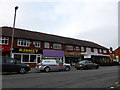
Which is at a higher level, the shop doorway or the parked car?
the shop doorway

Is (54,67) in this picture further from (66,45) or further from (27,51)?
(66,45)

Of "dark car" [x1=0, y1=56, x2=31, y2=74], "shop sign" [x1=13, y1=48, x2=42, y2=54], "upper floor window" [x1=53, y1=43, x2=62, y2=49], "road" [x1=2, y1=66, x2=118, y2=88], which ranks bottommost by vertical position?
"road" [x1=2, y1=66, x2=118, y2=88]

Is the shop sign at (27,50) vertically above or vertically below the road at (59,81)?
above

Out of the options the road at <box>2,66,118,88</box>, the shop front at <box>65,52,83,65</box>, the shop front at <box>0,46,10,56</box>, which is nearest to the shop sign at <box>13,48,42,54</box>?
the shop front at <box>0,46,10,56</box>

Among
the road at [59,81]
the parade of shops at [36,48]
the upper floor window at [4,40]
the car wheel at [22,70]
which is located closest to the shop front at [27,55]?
the parade of shops at [36,48]

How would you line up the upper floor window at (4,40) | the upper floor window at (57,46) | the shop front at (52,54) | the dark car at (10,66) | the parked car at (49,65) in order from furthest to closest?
1. the upper floor window at (57,46)
2. the shop front at (52,54)
3. the upper floor window at (4,40)
4. the parked car at (49,65)
5. the dark car at (10,66)

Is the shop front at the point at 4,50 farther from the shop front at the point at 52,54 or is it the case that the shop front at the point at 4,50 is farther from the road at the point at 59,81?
the road at the point at 59,81

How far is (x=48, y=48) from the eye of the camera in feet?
104

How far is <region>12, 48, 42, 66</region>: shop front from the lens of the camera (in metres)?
26.8

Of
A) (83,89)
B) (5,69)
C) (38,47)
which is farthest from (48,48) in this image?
(83,89)

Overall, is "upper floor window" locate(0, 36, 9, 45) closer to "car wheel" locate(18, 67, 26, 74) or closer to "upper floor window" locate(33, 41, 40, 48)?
"upper floor window" locate(33, 41, 40, 48)

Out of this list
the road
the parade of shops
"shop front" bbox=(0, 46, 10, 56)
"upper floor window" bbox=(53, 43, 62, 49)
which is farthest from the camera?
"upper floor window" bbox=(53, 43, 62, 49)

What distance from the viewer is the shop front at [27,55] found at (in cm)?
2675

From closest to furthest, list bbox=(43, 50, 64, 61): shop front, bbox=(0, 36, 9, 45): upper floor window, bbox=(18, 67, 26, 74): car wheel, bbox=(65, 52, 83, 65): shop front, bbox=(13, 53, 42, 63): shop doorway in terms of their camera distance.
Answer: bbox=(18, 67, 26, 74): car wheel → bbox=(0, 36, 9, 45): upper floor window → bbox=(13, 53, 42, 63): shop doorway → bbox=(43, 50, 64, 61): shop front → bbox=(65, 52, 83, 65): shop front
